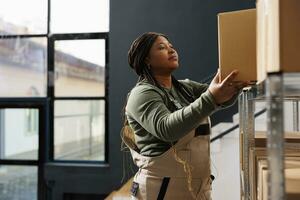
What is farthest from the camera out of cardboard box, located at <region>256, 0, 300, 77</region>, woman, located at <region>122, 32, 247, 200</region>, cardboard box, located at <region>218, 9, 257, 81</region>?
woman, located at <region>122, 32, 247, 200</region>

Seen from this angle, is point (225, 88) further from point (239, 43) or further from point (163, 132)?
point (163, 132)

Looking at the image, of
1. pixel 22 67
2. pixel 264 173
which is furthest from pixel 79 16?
pixel 264 173

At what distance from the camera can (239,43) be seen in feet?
3.34

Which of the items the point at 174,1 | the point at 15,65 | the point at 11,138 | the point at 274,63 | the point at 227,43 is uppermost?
the point at 174,1

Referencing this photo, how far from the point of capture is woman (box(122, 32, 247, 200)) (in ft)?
3.81

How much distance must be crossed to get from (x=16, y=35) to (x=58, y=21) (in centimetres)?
46

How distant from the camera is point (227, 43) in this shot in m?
1.04

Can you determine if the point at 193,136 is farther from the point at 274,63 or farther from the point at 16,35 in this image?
the point at 16,35

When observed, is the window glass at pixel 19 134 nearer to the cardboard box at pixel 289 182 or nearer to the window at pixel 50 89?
the window at pixel 50 89

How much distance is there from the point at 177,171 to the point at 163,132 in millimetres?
217

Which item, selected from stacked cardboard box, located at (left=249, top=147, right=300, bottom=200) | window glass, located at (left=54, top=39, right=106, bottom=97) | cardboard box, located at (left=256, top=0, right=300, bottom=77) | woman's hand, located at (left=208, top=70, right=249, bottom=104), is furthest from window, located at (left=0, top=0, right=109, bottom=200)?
cardboard box, located at (left=256, top=0, right=300, bottom=77)

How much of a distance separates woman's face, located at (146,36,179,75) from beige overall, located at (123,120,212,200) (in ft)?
0.85

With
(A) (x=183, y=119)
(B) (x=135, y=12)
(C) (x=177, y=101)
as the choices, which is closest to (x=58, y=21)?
(B) (x=135, y=12)

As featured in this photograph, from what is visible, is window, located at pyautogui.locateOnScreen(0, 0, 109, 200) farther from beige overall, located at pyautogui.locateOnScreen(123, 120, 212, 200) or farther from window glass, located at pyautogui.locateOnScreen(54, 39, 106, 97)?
beige overall, located at pyautogui.locateOnScreen(123, 120, 212, 200)
